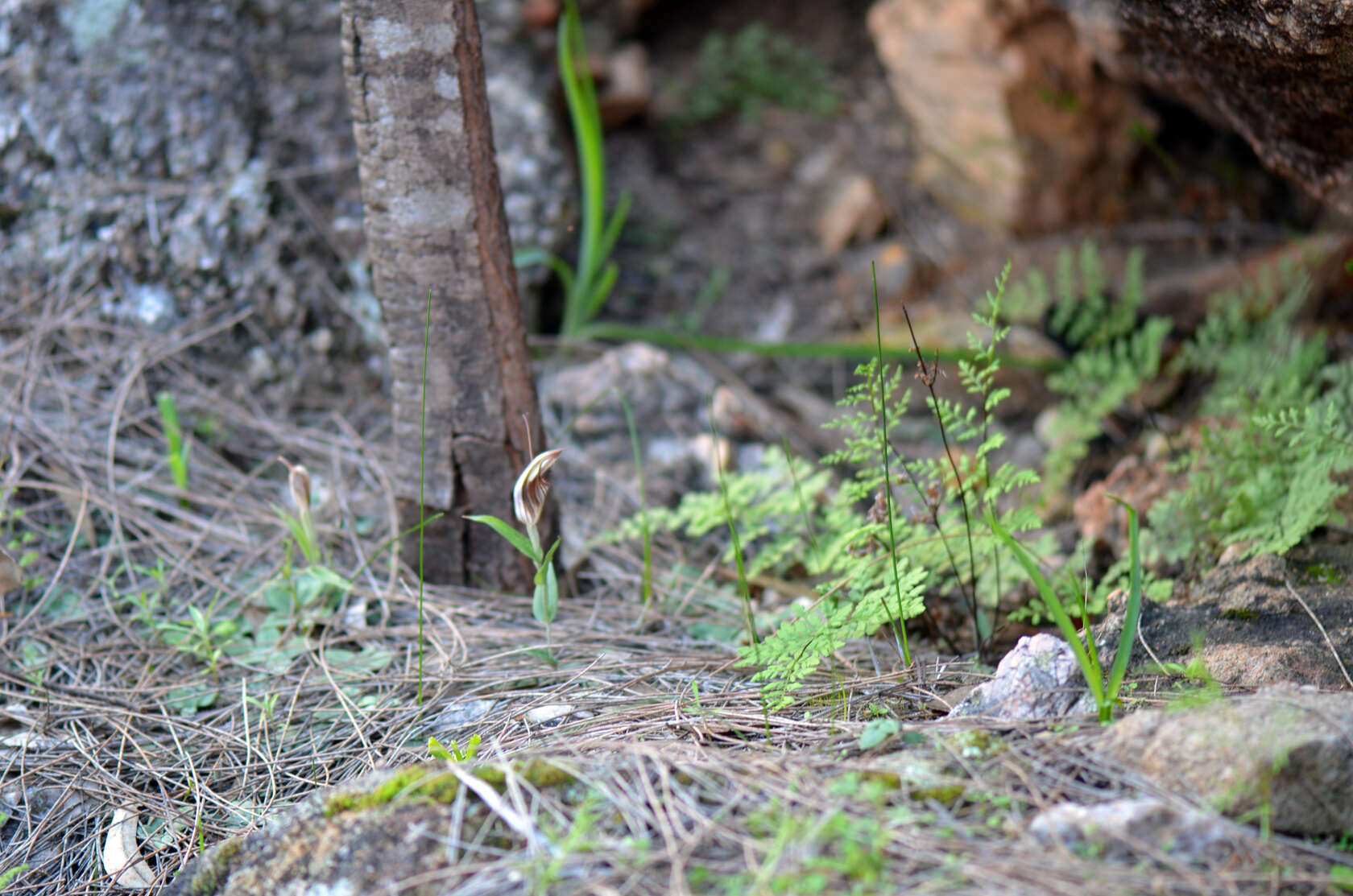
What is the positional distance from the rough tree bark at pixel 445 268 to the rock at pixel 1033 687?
3.54 ft

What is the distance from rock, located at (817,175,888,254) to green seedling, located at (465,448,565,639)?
8.19 feet

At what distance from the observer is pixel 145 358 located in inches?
104

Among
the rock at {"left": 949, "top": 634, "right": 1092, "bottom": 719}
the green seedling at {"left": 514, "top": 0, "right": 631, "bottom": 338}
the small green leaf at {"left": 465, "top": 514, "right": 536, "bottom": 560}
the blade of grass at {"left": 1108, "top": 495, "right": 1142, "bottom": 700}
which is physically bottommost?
the rock at {"left": 949, "top": 634, "right": 1092, "bottom": 719}

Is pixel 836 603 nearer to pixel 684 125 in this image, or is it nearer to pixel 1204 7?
pixel 1204 7

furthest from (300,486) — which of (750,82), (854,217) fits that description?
(750,82)

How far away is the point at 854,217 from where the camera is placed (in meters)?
3.96

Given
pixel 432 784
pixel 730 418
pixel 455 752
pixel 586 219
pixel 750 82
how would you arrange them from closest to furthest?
1. pixel 432 784
2. pixel 455 752
3. pixel 730 418
4. pixel 586 219
5. pixel 750 82

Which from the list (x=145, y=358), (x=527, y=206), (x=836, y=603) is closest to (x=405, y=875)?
(x=836, y=603)

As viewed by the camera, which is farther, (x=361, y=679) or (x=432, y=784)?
(x=361, y=679)

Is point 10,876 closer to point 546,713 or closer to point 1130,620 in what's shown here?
point 546,713

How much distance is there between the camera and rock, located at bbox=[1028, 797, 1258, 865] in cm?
116

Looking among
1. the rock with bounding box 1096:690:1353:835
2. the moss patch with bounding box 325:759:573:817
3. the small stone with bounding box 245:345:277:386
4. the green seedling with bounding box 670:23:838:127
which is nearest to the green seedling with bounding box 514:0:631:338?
the small stone with bounding box 245:345:277:386

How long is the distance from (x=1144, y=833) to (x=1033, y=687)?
366 mm

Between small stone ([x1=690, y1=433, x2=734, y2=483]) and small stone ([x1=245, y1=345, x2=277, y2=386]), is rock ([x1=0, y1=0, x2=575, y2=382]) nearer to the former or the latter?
small stone ([x1=245, y1=345, x2=277, y2=386])
